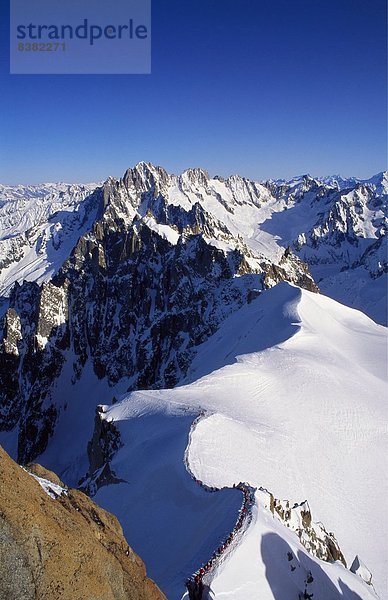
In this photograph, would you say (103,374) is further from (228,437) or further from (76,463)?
(228,437)

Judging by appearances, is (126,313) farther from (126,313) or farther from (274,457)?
(274,457)

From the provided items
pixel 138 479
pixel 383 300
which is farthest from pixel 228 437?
pixel 383 300

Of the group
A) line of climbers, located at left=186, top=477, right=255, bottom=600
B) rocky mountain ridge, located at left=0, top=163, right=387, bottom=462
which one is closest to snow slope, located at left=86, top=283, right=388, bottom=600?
line of climbers, located at left=186, top=477, right=255, bottom=600

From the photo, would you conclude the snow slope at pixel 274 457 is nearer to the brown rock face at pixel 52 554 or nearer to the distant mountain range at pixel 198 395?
the distant mountain range at pixel 198 395

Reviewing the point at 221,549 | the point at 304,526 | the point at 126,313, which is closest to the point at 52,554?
the point at 221,549

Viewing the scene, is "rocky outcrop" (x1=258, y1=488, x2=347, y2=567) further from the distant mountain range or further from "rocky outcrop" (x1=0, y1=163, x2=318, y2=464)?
"rocky outcrop" (x1=0, y1=163, x2=318, y2=464)

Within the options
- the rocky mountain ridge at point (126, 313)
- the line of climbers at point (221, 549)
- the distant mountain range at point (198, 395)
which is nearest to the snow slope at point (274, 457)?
the distant mountain range at point (198, 395)
